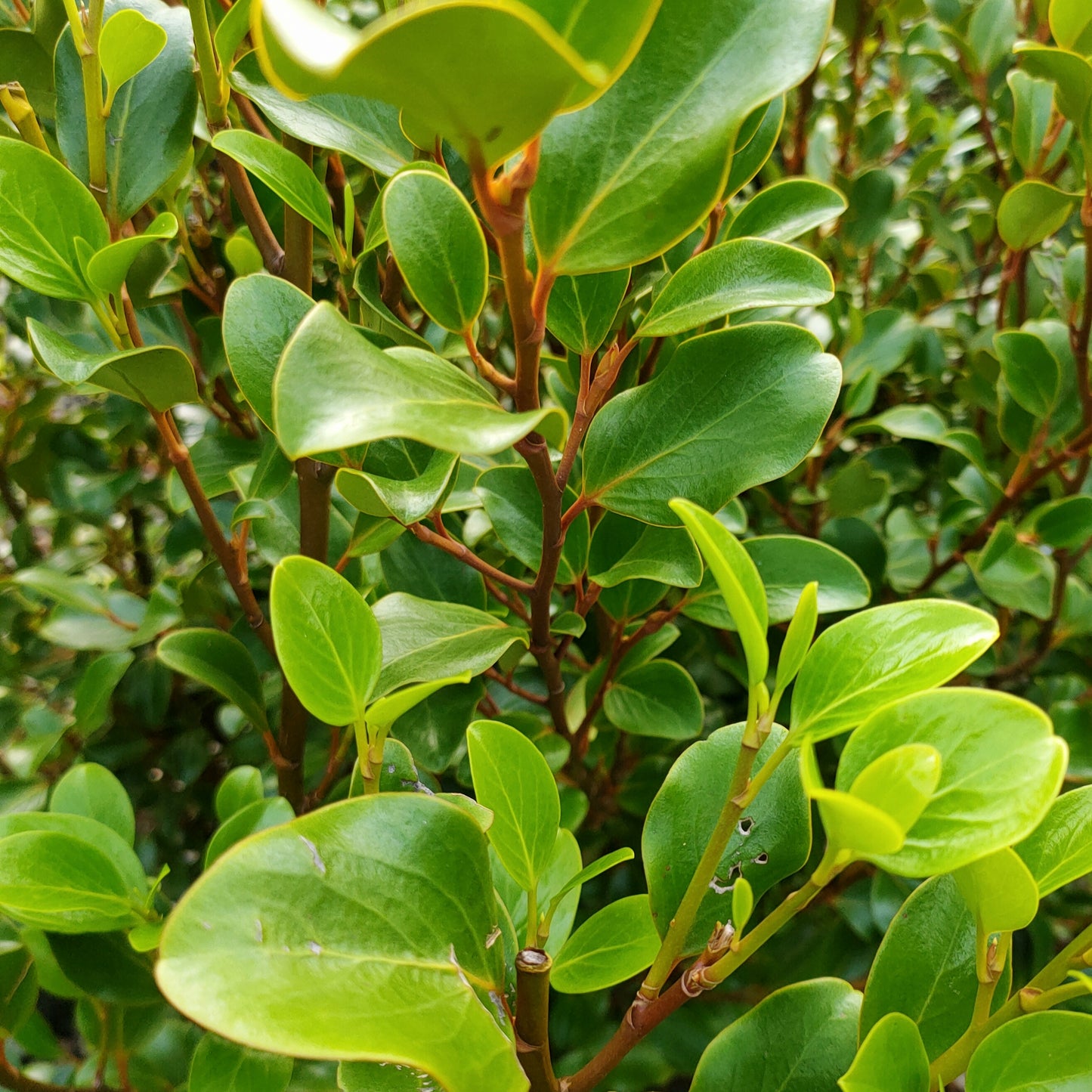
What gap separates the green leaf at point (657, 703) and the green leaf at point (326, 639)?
0.25 m

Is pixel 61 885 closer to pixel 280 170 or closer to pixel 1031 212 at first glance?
pixel 280 170

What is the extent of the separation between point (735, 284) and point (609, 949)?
0.30 meters

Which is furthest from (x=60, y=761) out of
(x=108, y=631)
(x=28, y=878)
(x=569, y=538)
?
(x=569, y=538)

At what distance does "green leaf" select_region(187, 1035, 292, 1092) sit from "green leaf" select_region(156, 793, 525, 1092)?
163mm

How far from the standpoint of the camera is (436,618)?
459 millimetres

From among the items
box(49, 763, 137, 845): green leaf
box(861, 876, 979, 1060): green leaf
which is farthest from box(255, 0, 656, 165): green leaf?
box(49, 763, 137, 845): green leaf

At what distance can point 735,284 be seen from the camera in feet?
1.21

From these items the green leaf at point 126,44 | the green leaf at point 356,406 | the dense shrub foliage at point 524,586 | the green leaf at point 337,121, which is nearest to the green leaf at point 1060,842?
the dense shrub foliage at point 524,586

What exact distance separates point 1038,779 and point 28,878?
42cm

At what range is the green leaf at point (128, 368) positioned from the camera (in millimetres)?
385

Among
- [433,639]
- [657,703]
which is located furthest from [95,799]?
[657,703]

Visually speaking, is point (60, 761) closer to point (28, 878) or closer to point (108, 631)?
point (108, 631)

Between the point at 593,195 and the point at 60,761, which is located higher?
the point at 593,195

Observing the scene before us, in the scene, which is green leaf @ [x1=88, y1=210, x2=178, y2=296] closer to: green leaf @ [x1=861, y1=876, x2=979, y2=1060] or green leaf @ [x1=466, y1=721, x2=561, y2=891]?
green leaf @ [x1=466, y1=721, x2=561, y2=891]
